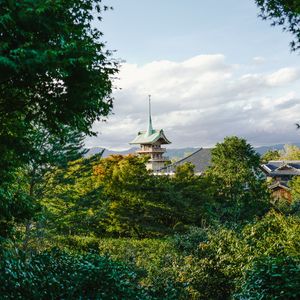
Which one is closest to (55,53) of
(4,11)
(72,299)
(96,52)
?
(4,11)

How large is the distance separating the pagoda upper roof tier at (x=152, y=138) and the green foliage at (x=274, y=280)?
44.0m

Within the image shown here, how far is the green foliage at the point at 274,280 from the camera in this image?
191 inches

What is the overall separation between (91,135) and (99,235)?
56.5 ft

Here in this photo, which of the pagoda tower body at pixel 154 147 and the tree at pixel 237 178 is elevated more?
the pagoda tower body at pixel 154 147

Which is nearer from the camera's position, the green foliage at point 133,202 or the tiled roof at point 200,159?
the green foliage at point 133,202

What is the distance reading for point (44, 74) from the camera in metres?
5.90

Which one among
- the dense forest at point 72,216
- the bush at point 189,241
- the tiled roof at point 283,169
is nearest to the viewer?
the dense forest at point 72,216

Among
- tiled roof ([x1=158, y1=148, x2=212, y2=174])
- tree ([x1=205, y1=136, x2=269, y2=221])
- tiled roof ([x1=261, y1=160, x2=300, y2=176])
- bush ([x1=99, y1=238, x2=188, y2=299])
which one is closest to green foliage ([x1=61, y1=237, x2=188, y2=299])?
bush ([x1=99, y1=238, x2=188, y2=299])

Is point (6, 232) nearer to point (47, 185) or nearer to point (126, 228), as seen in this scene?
point (47, 185)

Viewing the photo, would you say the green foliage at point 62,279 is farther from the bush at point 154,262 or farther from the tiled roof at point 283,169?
the tiled roof at point 283,169

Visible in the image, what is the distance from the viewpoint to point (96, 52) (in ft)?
21.6

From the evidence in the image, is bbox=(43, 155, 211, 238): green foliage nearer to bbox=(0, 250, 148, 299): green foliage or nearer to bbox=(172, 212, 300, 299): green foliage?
bbox=(172, 212, 300, 299): green foliage

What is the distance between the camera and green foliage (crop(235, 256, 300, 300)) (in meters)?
4.85

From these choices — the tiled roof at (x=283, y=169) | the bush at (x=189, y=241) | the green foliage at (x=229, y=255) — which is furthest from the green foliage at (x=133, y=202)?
the tiled roof at (x=283, y=169)
